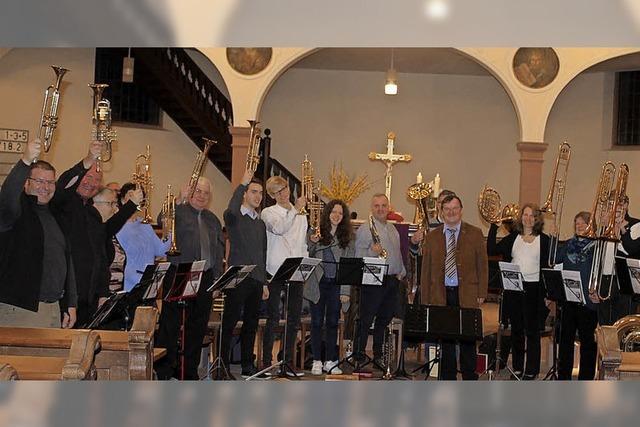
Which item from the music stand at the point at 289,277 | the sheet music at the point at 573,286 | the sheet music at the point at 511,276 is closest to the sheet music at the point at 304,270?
the music stand at the point at 289,277

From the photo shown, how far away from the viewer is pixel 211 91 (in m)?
16.3

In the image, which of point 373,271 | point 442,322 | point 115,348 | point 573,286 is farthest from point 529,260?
point 115,348

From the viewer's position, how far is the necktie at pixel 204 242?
8570 millimetres

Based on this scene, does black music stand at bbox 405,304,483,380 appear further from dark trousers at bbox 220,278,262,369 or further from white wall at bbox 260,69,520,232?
white wall at bbox 260,69,520,232

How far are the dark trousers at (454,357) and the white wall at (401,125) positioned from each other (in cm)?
874

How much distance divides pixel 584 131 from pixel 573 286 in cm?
945

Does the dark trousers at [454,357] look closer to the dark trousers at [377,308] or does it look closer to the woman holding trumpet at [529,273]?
the woman holding trumpet at [529,273]

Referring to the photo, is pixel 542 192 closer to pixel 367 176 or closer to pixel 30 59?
pixel 367 176

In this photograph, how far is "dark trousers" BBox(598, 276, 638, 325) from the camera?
28.5 ft

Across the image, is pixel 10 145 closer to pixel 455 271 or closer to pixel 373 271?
pixel 373 271

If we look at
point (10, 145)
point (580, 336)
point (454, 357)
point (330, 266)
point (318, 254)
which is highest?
point (10, 145)

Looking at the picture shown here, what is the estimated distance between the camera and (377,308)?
9547 mm

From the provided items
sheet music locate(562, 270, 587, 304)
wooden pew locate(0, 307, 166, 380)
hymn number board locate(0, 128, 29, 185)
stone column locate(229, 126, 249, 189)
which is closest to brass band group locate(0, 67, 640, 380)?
sheet music locate(562, 270, 587, 304)

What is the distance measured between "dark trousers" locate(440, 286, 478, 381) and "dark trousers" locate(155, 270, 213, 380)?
2.15 m
